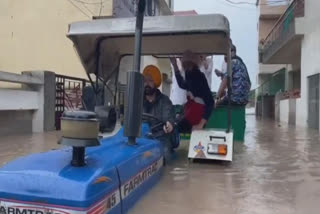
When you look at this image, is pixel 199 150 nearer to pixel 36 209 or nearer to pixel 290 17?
pixel 36 209

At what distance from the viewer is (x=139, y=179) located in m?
3.77

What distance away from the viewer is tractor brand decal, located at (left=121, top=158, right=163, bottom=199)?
3.29m

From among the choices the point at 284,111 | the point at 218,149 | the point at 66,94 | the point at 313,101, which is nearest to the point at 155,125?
the point at 218,149

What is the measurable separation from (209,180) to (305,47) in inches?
460

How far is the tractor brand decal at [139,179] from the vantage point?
3293 mm

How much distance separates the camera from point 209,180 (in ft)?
16.9

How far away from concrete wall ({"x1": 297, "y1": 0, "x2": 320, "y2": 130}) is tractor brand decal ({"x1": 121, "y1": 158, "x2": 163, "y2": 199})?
10536mm

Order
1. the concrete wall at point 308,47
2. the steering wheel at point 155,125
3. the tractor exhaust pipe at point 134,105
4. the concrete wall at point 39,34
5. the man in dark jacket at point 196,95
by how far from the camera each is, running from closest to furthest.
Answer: the tractor exhaust pipe at point 134,105 → the steering wheel at point 155,125 → the man in dark jacket at point 196,95 → the concrete wall at point 308,47 → the concrete wall at point 39,34

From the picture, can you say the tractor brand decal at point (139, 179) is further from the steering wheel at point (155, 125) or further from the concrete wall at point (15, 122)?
the concrete wall at point (15, 122)

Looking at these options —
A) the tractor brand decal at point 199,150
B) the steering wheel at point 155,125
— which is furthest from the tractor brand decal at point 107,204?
the tractor brand decal at point 199,150

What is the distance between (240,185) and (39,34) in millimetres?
14620

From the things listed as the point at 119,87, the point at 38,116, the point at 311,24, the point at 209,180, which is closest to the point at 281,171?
the point at 209,180

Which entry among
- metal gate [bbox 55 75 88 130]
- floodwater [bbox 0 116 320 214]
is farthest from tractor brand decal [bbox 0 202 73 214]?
metal gate [bbox 55 75 88 130]

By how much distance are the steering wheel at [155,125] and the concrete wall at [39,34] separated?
11975 mm
